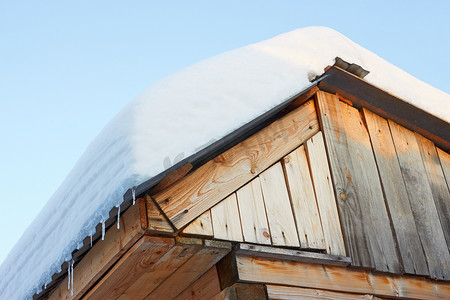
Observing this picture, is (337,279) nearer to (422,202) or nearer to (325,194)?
(325,194)

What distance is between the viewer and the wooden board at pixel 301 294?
341cm

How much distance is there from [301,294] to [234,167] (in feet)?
2.80

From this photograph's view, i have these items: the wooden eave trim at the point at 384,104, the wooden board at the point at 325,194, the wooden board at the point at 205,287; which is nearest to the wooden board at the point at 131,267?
the wooden board at the point at 205,287

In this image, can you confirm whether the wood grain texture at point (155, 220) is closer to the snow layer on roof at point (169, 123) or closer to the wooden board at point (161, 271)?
the wooden board at point (161, 271)

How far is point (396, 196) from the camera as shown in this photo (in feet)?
13.9

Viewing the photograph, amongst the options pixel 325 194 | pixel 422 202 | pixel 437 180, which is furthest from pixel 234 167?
pixel 437 180

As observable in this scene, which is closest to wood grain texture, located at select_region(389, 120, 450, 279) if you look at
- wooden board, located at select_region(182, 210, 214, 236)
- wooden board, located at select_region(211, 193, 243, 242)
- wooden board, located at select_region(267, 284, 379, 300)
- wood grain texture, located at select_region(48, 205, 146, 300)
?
wooden board, located at select_region(267, 284, 379, 300)

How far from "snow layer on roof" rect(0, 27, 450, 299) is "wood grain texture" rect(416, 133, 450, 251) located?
0.40 meters

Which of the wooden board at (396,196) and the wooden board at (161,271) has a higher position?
the wooden board at (396,196)

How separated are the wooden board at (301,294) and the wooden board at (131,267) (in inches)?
27.2

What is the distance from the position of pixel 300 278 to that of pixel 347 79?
149cm

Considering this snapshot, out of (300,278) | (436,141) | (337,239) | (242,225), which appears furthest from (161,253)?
(436,141)

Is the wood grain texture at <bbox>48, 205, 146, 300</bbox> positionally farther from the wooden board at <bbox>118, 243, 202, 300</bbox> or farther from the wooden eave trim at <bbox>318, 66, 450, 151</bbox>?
the wooden eave trim at <bbox>318, 66, 450, 151</bbox>

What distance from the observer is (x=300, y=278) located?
3.53m
